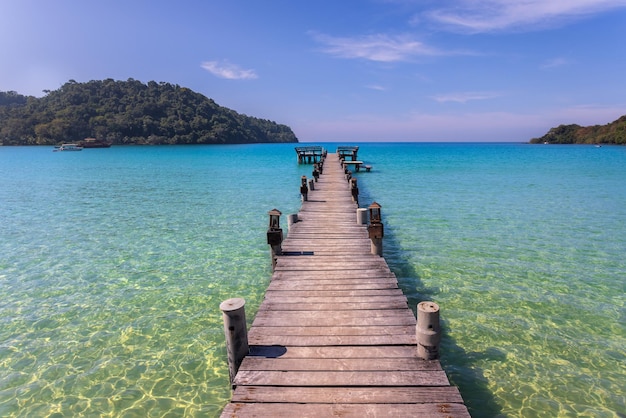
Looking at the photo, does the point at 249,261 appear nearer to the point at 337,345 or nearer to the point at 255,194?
the point at 337,345

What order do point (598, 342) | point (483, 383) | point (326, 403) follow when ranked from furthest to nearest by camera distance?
point (598, 342)
point (483, 383)
point (326, 403)

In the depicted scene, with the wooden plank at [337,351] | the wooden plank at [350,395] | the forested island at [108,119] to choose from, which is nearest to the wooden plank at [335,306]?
the wooden plank at [337,351]

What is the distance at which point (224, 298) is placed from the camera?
9836 mm

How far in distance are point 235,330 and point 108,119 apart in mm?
188398

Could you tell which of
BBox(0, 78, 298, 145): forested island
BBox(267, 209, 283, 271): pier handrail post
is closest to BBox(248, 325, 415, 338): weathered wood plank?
BBox(267, 209, 283, 271): pier handrail post

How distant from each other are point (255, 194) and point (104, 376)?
22.0 metres

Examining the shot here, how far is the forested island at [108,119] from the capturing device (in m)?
147

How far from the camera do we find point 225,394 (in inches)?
242

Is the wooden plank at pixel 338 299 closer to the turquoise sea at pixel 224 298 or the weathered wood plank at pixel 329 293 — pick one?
the weathered wood plank at pixel 329 293

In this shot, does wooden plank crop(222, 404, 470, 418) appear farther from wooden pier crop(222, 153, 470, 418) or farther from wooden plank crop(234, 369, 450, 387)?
→ wooden plank crop(234, 369, 450, 387)

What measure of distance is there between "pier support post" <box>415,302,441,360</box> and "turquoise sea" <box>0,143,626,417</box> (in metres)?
1.52

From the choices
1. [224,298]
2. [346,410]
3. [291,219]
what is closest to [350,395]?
[346,410]

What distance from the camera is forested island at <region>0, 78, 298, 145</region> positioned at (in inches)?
5797

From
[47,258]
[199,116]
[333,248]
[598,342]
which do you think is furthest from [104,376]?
[199,116]
